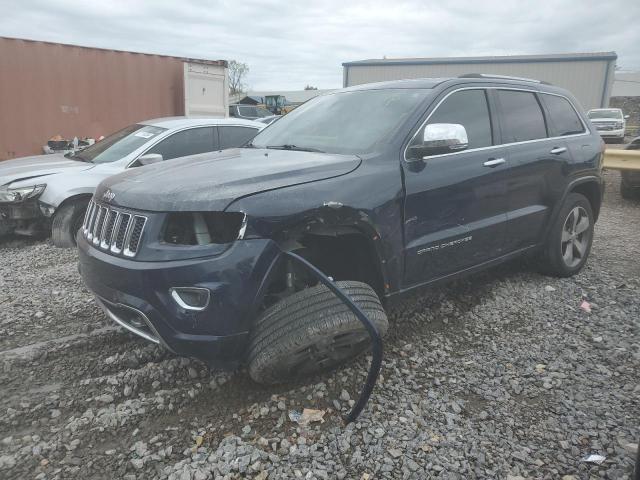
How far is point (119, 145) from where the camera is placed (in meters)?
6.18

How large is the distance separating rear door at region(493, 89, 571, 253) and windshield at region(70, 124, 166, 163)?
403cm

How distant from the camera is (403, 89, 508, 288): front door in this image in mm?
3148

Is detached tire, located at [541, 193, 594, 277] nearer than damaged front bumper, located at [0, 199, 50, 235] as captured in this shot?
Yes

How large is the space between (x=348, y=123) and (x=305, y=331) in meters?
1.66

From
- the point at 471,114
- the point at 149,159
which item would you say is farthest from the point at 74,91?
the point at 471,114

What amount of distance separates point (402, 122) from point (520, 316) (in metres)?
1.85

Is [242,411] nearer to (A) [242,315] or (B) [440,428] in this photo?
(A) [242,315]

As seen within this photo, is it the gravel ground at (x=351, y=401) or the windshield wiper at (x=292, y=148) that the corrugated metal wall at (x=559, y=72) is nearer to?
the windshield wiper at (x=292, y=148)

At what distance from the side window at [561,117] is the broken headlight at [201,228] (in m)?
3.23

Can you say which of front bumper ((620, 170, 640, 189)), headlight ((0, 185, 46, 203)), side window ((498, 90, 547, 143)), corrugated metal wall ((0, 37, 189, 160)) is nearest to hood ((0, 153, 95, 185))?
headlight ((0, 185, 46, 203))

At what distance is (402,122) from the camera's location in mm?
3254

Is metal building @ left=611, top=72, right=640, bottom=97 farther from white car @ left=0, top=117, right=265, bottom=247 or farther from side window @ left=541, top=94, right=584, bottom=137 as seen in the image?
white car @ left=0, top=117, right=265, bottom=247

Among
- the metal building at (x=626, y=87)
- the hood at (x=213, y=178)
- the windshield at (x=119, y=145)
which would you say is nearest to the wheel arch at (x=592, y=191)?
the hood at (x=213, y=178)

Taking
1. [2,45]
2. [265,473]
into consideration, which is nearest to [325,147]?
[265,473]
